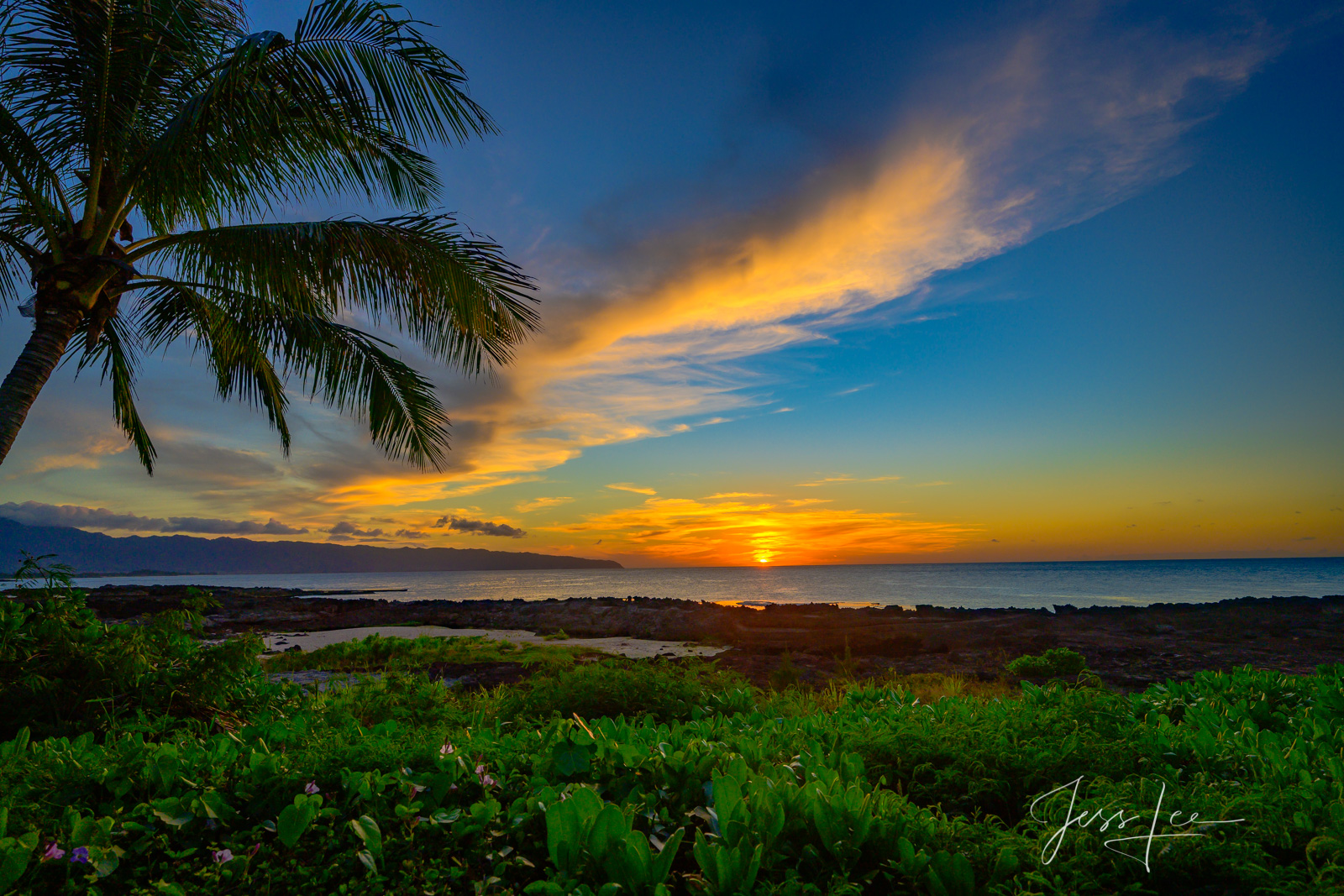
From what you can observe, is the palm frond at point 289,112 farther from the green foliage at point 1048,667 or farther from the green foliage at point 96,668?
the green foliage at point 1048,667

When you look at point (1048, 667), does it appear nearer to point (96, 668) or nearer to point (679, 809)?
point (679, 809)

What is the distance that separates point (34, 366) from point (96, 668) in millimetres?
3030

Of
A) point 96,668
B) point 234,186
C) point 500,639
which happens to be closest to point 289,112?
point 234,186

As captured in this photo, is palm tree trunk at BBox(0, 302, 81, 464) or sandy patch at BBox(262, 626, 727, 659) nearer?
palm tree trunk at BBox(0, 302, 81, 464)

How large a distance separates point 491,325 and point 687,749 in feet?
17.0

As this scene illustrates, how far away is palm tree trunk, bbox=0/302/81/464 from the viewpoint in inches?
180

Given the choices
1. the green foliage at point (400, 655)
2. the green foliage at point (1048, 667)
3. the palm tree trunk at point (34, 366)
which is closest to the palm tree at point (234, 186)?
the palm tree trunk at point (34, 366)

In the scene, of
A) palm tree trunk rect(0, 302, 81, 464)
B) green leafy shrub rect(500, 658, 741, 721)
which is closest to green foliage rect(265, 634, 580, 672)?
green leafy shrub rect(500, 658, 741, 721)

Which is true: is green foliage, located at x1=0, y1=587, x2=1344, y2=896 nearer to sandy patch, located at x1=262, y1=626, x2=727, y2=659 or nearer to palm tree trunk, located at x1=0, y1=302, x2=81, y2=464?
palm tree trunk, located at x1=0, y1=302, x2=81, y2=464

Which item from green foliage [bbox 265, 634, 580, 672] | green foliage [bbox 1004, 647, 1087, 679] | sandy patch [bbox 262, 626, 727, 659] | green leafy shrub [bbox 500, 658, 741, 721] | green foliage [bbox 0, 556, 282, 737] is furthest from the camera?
sandy patch [bbox 262, 626, 727, 659]

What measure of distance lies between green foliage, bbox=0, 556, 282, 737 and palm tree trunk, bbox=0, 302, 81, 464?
5.78 feet

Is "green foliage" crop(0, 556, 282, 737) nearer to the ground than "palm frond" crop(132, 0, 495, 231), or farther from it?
nearer to the ground

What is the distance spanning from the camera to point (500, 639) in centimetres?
1166

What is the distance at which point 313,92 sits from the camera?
516 cm
